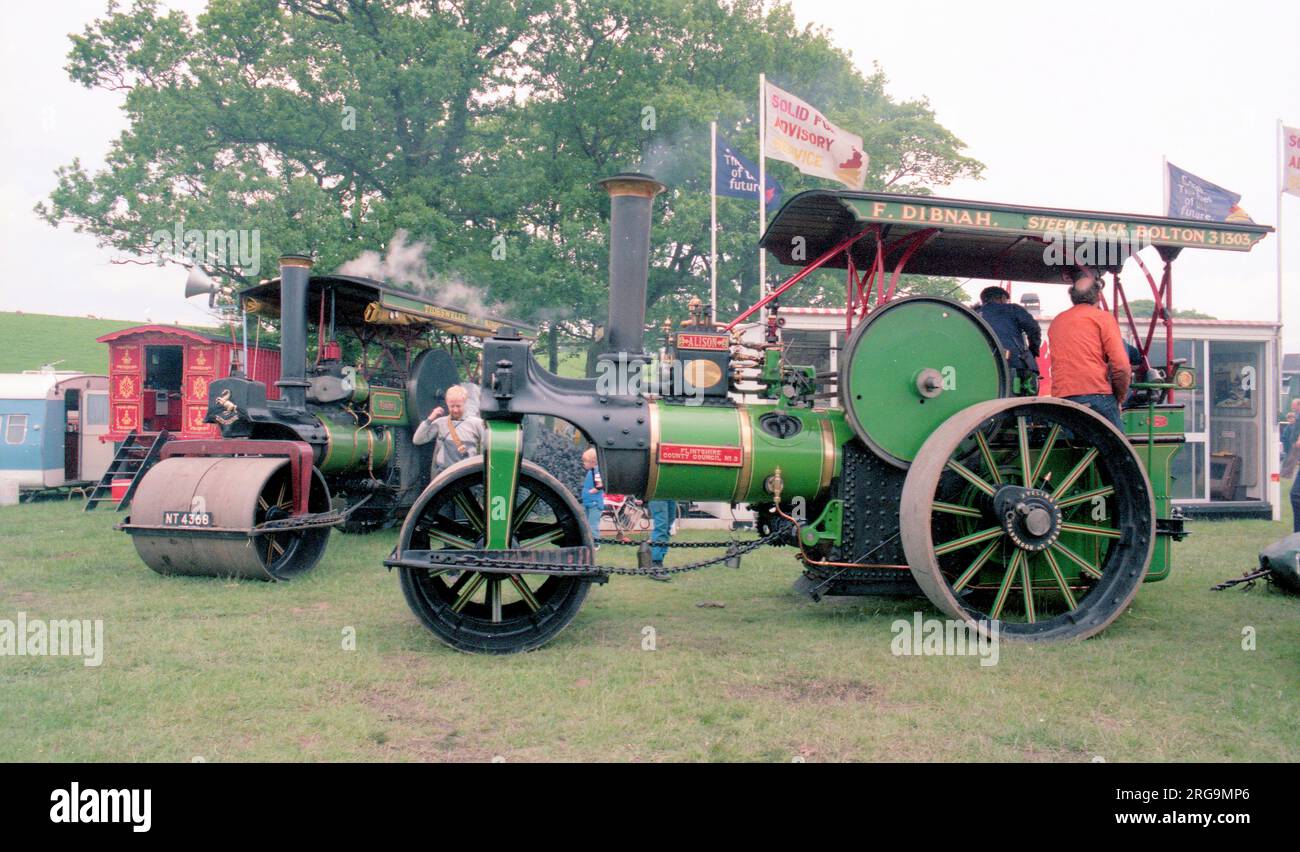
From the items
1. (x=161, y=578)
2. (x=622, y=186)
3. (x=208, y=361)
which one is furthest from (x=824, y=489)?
(x=208, y=361)

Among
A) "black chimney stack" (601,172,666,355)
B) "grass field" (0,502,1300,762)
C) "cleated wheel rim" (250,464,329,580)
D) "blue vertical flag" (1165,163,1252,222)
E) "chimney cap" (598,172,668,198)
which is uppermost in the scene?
"blue vertical flag" (1165,163,1252,222)

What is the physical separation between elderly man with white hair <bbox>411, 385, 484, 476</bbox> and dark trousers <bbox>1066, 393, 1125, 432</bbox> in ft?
14.6

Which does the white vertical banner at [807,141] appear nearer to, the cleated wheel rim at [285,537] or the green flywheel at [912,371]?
the green flywheel at [912,371]

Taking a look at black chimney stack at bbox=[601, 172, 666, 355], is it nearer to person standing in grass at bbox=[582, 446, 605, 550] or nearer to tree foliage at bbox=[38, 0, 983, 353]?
person standing in grass at bbox=[582, 446, 605, 550]

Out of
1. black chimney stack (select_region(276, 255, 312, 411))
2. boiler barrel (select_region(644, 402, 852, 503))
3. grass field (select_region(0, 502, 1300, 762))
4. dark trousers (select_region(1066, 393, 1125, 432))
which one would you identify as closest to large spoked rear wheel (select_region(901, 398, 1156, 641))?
dark trousers (select_region(1066, 393, 1125, 432))

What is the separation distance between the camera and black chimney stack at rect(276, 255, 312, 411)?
8.59 m

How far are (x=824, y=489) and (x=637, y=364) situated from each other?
1310 millimetres

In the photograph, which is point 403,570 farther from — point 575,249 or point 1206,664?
point 575,249

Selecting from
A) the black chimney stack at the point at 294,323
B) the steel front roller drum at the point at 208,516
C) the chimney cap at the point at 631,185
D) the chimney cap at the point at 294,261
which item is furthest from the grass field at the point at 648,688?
the chimney cap at the point at 294,261

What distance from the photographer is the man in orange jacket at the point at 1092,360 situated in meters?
5.11

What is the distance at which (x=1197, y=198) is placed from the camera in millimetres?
15273

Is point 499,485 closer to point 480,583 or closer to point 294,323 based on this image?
point 480,583

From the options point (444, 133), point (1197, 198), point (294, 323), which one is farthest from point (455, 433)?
point (444, 133)

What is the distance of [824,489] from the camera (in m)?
5.18
